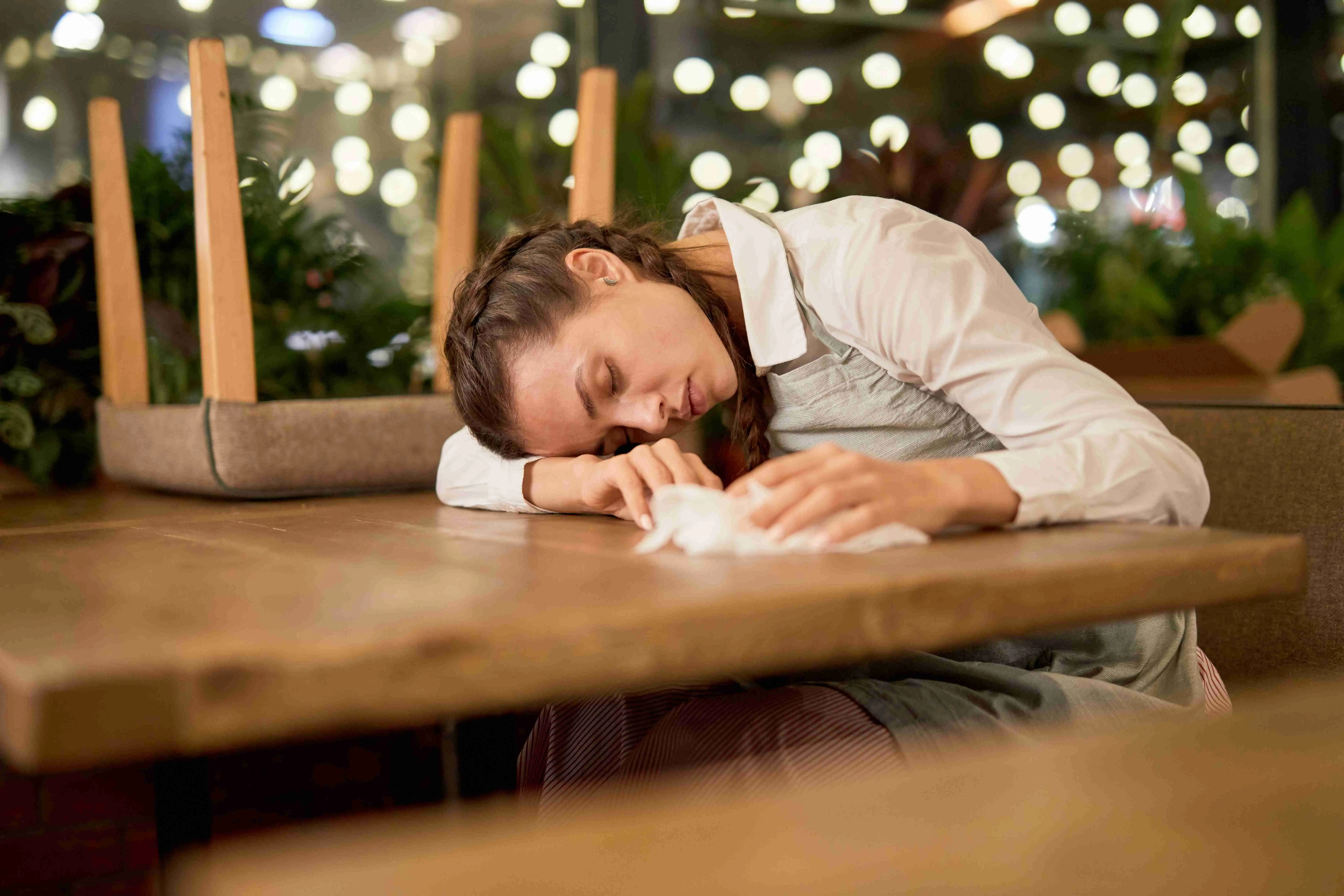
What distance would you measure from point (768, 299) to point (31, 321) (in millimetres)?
1492

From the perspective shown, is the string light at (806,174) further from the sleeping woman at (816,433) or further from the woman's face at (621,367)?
the woman's face at (621,367)

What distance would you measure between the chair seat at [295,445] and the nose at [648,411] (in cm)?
39

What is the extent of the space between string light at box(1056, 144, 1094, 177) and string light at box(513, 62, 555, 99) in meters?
2.10

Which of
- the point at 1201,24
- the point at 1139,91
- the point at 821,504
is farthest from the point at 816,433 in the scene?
the point at 1201,24

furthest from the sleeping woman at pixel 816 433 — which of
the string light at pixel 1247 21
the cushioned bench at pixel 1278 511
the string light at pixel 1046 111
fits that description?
the string light at pixel 1247 21

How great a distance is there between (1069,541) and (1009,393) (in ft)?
0.75

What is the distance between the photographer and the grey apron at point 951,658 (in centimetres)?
98

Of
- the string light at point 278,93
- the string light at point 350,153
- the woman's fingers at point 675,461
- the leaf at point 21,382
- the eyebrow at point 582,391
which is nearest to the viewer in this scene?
the woman's fingers at point 675,461

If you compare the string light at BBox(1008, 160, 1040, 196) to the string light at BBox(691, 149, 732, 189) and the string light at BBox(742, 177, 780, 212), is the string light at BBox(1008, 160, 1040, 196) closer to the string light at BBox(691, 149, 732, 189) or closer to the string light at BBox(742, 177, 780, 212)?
the string light at BBox(742, 177, 780, 212)

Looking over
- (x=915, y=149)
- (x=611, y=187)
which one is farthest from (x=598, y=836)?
(x=915, y=149)

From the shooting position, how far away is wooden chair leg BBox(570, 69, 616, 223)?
2076 mm

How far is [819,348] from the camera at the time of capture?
1.29 m

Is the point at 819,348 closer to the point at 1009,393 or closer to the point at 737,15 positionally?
the point at 1009,393

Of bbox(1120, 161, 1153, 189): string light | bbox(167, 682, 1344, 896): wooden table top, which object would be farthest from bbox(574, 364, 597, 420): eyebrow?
bbox(1120, 161, 1153, 189): string light
